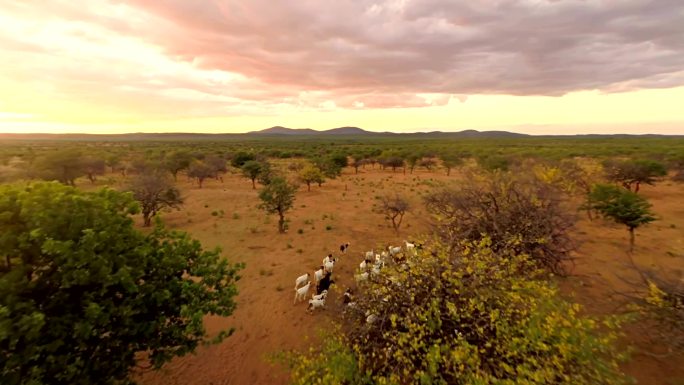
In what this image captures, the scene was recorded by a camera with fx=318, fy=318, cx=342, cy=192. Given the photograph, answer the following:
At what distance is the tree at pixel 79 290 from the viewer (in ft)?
16.0

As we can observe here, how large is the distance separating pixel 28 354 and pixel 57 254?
5.15ft

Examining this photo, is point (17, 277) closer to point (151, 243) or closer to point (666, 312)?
point (151, 243)

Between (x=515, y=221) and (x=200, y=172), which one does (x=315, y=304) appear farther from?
(x=200, y=172)

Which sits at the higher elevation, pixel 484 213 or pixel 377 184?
pixel 484 213

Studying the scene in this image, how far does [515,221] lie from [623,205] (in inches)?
350

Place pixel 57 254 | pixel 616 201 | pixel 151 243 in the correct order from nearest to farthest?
pixel 57 254, pixel 151 243, pixel 616 201

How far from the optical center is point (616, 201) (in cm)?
1636

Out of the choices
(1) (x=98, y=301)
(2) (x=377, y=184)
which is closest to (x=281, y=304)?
(1) (x=98, y=301)

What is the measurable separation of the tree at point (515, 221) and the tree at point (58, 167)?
128 ft

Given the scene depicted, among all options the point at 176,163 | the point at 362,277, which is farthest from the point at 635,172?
the point at 176,163

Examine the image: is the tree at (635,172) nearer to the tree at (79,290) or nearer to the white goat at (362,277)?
the white goat at (362,277)

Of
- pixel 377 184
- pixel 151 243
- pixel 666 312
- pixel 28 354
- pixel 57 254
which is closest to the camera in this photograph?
pixel 28 354

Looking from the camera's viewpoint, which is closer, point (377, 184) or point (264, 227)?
point (264, 227)

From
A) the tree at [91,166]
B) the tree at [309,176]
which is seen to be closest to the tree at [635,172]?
the tree at [309,176]
